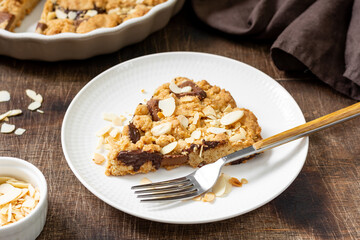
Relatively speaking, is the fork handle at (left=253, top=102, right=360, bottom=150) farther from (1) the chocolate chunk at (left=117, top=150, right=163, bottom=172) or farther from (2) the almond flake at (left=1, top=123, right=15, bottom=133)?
(2) the almond flake at (left=1, top=123, right=15, bottom=133)

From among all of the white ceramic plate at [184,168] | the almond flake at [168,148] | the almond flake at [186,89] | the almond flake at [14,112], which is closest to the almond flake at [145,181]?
the white ceramic plate at [184,168]

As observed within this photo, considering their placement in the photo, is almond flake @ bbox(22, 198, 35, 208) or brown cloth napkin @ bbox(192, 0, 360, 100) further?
brown cloth napkin @ bbox(192, 0, 360, 100)

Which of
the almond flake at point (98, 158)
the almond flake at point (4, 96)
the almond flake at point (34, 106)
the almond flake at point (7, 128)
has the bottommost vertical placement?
the almond flake at point (7, 128)

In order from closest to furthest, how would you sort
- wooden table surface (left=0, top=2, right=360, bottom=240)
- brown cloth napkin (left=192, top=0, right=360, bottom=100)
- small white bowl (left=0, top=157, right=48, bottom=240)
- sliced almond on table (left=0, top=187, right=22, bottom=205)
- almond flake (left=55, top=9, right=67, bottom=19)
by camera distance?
small white bowl (left=0, top=157, right=48, bottom=240) → sliced almond on table (left=0, top=187, right=22, bottom=205) → wooden table surface (left=0, top=2, right=360, bottom=240) → brown cloth napkin (left=192, top=0, right=360, bottom=100) → almond flake (left=55, top=9, right=67, bottom=19)

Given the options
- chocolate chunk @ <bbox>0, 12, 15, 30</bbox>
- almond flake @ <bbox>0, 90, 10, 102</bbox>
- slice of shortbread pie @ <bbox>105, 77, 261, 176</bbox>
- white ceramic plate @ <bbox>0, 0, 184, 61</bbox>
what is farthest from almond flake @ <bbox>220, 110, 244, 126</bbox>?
chocolate chunk @ <bbox>0, 12, 15, 30</bbox>

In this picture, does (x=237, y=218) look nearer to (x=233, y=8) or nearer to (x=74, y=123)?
A: (x=74, y=123)

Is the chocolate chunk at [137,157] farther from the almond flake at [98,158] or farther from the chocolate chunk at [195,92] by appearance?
the chocolate chunk at [195,92]

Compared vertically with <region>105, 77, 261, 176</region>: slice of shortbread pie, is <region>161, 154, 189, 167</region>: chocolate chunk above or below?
below
